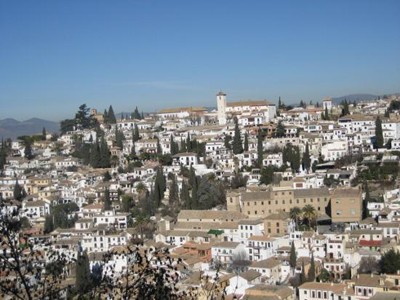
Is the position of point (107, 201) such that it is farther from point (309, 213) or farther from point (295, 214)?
point (309, 213)

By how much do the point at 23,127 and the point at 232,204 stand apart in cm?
11636

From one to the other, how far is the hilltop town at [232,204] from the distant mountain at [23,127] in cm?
7135

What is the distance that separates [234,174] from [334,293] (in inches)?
746

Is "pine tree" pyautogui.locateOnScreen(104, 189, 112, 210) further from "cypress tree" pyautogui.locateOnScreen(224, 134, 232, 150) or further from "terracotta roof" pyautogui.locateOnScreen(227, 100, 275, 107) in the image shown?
"terracotta roof" pyautogui.locateOnScreen(227, 100, 275, 107)

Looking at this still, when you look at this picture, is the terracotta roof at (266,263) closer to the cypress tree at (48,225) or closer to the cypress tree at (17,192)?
the cypress tree at (48,225)

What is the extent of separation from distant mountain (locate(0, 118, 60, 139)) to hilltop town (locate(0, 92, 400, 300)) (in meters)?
71.4

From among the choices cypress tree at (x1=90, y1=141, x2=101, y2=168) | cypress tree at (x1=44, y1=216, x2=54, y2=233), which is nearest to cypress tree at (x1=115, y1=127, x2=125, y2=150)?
cypress tree at (x1=90, y1=141, x2=101, y2=168)

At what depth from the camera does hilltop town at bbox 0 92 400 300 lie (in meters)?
22.0

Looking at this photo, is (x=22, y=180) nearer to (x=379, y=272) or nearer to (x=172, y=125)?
(x=172, y=125)

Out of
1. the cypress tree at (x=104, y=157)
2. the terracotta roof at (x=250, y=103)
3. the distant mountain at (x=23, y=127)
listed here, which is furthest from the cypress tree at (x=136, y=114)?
the distant mountain at (x=23, y=127)

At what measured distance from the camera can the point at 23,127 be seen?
458 feet

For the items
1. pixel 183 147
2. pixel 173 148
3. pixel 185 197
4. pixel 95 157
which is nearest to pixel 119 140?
pixel 95 157

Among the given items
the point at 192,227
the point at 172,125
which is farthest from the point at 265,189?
the point at 172,125

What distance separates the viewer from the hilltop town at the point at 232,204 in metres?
22.0
